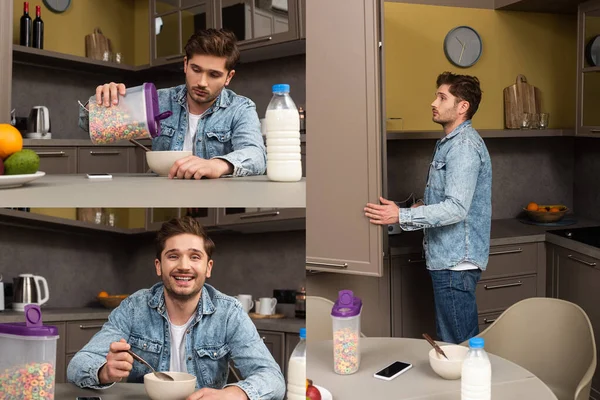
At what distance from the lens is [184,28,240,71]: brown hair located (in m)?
0.38

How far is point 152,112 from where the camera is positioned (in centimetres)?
38

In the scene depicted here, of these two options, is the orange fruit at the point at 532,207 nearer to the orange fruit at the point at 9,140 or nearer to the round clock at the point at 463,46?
the round clock at the point at 463,46

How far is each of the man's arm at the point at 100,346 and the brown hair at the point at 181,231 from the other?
0.14 feet

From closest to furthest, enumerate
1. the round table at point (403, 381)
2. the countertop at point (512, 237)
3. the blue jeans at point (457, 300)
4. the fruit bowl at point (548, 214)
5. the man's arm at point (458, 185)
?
the round table at point (403, 381) → the man's arm at point (458, 185) → the blue jeans at point (457, 300) → the countertop at point (512, 237) → the fruit bowl at point (548, 214)

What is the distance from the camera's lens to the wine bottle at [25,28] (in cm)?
38

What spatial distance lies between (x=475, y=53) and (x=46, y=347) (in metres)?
2.23

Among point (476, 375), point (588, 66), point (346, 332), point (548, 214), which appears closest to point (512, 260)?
point (548, 214)

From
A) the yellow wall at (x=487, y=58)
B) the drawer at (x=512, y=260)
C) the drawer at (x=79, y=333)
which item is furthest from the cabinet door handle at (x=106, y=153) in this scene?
the drawer at (x=512, y=260)

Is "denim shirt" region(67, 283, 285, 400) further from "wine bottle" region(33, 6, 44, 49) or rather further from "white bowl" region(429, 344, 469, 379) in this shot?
"white bowl" region(429, 344, 469, 379)

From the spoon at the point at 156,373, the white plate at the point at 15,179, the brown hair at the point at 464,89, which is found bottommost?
the spoon at the point at 156,373

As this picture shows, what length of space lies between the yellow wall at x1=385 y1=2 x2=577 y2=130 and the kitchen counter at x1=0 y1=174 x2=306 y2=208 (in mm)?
1944

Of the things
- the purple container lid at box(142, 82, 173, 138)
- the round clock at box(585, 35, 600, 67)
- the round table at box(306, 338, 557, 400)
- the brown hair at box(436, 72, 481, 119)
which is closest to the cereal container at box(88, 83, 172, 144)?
the purple container lid at box(142, 82, 173, 138)

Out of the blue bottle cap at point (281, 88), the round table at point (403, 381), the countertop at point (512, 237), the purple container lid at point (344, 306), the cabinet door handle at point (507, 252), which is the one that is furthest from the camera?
the cabinet door handle at point (507, 252)

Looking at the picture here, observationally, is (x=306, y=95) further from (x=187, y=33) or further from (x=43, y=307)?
(x=43, y=307)
